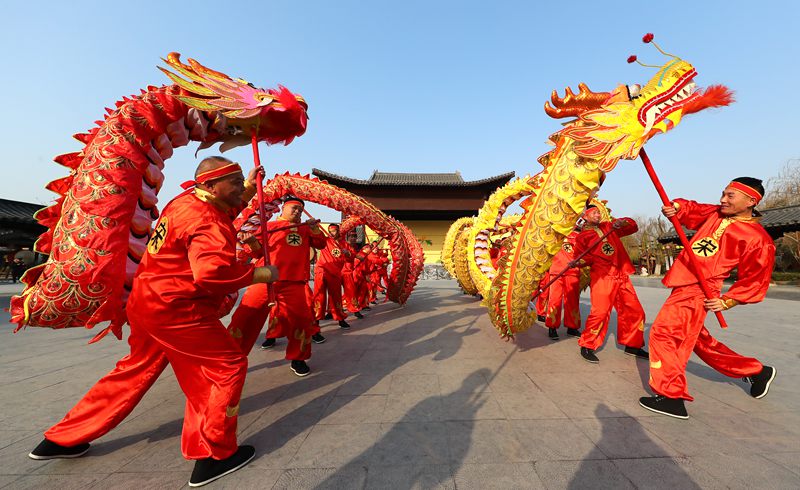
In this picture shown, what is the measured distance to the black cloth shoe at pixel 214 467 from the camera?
1.54 metres

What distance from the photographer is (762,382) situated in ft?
7.97

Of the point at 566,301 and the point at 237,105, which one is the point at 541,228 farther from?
the point at 237,105

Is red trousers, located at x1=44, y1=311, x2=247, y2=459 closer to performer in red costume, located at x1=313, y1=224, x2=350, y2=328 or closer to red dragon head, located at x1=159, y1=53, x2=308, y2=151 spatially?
red dragon head, located at x1=159, y1=53, x2=308, y2=151

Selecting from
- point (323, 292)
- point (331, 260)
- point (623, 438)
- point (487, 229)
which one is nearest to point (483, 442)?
point (623, 438)

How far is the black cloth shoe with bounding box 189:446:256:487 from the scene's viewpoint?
1.54 metres

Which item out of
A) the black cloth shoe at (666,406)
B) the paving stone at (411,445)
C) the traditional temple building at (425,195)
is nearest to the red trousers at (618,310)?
the black cloth shoe at (666,406)

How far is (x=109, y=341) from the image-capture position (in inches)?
183

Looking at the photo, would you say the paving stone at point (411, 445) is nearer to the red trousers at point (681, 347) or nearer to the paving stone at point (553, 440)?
the paving stone at point (553, 440)

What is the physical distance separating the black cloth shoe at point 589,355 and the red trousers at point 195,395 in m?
3.28

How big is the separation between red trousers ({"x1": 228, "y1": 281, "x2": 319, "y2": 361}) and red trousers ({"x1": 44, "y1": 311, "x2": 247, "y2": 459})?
88 centimetres

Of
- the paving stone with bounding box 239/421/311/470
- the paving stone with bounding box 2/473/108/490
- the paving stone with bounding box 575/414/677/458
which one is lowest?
the paving stone with bounding box 2/473/108/490

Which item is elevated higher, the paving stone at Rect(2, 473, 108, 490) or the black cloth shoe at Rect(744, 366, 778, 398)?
the black cloth shoe at Rect(744, 366, 778, 398)

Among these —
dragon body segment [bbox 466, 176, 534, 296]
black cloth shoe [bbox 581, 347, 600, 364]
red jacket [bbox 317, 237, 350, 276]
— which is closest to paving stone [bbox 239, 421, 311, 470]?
black cloth shoe [bbox 581, 347, 600, 364]

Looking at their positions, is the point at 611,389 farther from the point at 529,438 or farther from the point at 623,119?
the point at 623,119
